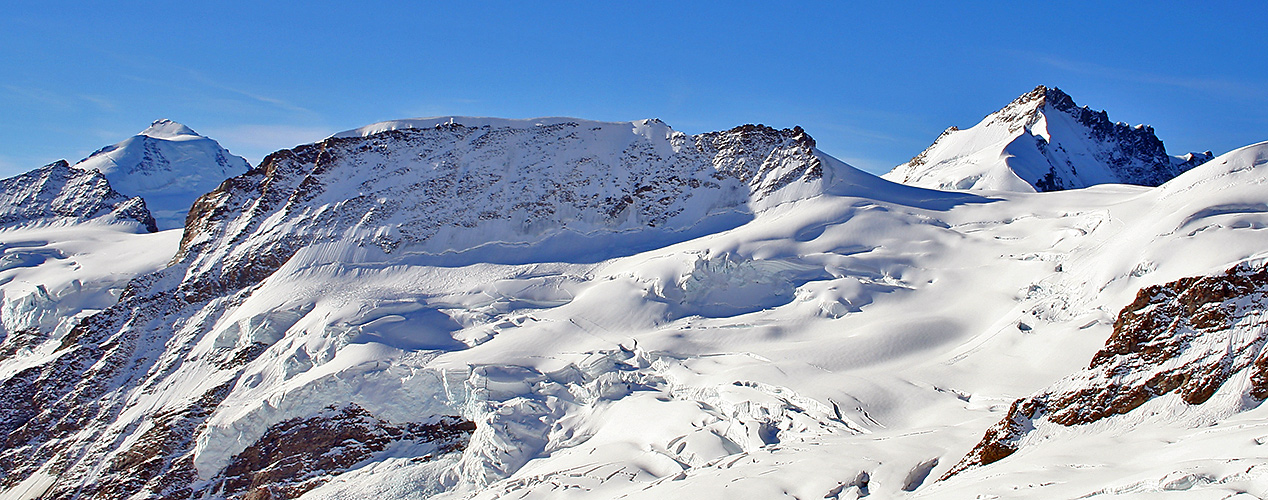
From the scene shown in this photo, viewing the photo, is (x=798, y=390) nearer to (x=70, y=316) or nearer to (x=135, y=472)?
(x=135, y=472)

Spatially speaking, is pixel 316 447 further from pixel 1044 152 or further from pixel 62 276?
pixel 1044 152

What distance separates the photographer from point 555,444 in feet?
139

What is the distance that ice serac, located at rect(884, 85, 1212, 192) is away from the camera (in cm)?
10125

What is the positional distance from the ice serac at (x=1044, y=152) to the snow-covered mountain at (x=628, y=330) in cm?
3071

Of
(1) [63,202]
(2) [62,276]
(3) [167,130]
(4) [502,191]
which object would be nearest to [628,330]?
(4) [502,191]

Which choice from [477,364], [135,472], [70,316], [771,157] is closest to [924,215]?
[771,157]

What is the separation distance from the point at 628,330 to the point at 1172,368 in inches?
1237

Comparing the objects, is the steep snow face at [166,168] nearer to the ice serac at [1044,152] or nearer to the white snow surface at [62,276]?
the white snow surface at [62,276]

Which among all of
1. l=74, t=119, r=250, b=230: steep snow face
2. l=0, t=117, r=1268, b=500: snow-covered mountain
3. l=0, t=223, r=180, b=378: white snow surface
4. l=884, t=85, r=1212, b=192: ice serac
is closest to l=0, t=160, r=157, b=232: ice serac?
l=0, t=223, r=180, b=378: white snow surface

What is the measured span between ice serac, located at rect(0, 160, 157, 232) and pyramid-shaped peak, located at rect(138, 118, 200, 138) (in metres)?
65.2

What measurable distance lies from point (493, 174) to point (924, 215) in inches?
1368

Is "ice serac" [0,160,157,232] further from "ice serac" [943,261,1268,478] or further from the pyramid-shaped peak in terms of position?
"ice serac" [943,261,1268,478]

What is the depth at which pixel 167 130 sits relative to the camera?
17288 cm

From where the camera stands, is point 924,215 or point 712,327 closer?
point 712,327
